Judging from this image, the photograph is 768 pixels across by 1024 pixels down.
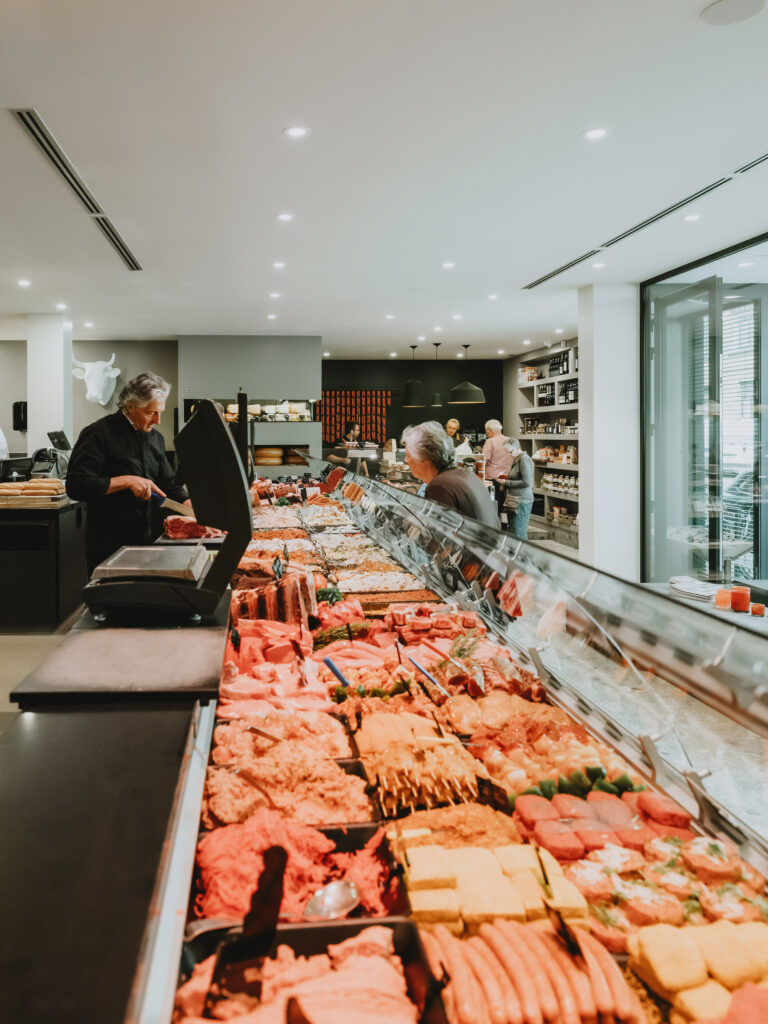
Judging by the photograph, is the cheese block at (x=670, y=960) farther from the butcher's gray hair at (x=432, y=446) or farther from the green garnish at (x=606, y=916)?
the butcher's gray hair at (x=432, y=446)

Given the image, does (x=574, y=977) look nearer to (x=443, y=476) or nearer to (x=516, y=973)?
(x=516, y=973)

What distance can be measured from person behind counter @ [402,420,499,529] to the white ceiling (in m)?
1.65

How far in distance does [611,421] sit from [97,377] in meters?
8.57

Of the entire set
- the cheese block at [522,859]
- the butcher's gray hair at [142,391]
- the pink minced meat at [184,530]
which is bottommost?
the cheese block at [522,859]

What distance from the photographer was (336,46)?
299cm

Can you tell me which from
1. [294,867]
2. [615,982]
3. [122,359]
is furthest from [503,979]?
[122,359]

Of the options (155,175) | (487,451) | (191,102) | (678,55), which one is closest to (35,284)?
(155,175)

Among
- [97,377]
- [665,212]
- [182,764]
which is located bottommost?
[182,764]

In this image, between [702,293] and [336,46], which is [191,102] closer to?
[336,46]

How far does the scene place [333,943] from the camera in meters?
0.90

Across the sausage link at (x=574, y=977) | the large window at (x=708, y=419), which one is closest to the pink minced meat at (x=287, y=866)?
the sausage link at (x=574, y=977)

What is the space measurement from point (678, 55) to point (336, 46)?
150cm

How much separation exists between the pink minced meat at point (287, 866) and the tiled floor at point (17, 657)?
2.95 meters

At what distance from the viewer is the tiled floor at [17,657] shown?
379 cm
